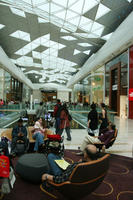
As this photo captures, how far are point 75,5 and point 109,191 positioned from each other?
620 inches

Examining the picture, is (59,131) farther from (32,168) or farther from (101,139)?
(32,168)

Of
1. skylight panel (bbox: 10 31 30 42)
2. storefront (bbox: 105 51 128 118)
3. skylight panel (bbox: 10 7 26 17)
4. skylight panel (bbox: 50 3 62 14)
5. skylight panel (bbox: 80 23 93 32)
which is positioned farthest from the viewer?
skylight panel (bbox: 10 31 30 42)

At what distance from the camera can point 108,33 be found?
63.9ft

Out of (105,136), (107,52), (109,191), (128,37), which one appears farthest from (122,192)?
(107,52)

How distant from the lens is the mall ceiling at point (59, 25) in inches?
583

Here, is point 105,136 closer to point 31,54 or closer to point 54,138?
point 54,138

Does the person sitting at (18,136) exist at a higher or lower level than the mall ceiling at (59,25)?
lower

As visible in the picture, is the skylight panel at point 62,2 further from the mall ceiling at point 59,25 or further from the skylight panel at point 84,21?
the skylight panel at point 84,21

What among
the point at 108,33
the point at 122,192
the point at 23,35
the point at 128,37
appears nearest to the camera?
the point at 122,192

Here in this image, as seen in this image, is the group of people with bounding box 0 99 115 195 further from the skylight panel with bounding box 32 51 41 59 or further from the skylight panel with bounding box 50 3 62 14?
the skylight panel with bounding box 32 51 41 59

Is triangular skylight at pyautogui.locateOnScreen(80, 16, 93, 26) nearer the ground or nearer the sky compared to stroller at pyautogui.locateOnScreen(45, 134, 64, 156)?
nearer the sky

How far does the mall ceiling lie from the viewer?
583 inches

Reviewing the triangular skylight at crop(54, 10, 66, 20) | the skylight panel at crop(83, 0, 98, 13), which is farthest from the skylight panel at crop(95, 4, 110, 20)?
the triangular skylight at crop(54, 10, 66, 20)

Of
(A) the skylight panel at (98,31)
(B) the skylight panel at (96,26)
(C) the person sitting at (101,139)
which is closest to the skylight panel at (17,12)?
(B) the skylight panel at (96,26)
